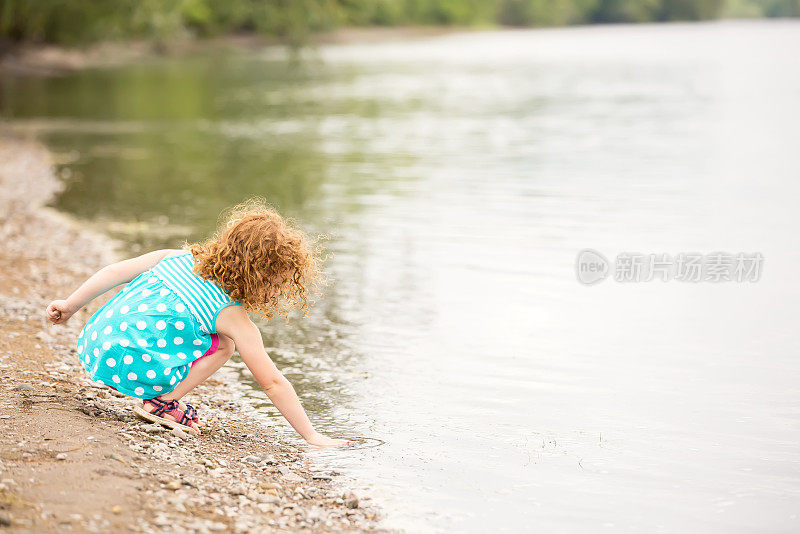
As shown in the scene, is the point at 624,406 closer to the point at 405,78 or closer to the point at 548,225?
the point at 548,225

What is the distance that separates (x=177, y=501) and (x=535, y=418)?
240cm

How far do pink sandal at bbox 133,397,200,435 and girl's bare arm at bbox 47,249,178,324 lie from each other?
623 millimetres

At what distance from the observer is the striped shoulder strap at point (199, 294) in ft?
15.9

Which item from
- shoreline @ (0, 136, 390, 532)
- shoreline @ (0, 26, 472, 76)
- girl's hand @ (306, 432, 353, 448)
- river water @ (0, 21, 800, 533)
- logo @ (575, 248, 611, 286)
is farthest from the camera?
shoreline @ (0, 26, 472, 76)

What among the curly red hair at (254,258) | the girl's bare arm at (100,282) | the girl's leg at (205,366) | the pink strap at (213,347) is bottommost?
the girl's leg at (205,366)

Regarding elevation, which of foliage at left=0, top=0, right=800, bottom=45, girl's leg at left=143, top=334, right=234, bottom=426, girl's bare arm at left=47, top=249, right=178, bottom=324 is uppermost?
foliage at left=0, top=0, right=800, bottom=45

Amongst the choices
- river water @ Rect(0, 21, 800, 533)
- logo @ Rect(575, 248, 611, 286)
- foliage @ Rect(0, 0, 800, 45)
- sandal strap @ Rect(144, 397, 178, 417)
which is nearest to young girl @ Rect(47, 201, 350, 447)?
sandal strap @ Rect(144, 397, 178, 417)

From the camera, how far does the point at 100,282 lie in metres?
5.00

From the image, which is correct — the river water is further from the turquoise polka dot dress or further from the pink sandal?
the turquoise polka dot dress

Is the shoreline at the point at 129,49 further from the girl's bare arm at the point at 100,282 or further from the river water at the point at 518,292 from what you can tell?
the girl's bare arm at the point at 100,282

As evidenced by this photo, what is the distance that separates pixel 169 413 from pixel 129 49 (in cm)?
6118

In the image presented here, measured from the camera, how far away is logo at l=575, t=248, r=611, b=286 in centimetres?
934

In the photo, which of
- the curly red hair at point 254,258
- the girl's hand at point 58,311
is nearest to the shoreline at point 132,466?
the girl's hand at point 58,311

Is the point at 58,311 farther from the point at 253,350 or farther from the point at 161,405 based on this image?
the point at 253,350
